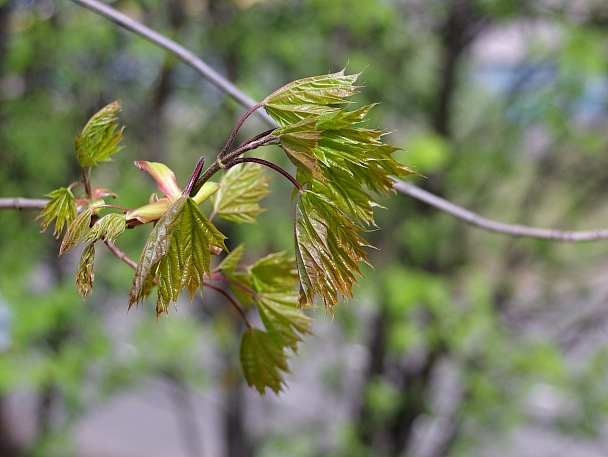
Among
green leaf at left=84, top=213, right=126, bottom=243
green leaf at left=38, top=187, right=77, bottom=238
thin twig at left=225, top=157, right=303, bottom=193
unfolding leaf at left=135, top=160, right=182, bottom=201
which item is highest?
thin twig at left=225, top=157, right=303, bottom=193

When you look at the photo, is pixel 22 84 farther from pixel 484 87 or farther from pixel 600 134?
pixel 600 134

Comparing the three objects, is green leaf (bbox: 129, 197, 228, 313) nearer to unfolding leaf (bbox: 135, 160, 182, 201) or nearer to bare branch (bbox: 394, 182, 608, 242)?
unfolding leaf (bbox: 135, 160, 182, 201)

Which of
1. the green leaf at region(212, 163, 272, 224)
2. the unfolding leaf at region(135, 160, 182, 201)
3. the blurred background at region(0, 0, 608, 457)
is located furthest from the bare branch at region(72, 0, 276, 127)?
the blurred background at region(0, 0, 608, 457)

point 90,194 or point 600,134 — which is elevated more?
point 600,134

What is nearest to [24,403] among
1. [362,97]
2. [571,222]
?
[362,97]

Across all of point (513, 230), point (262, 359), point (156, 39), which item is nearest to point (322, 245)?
point (262, 359)

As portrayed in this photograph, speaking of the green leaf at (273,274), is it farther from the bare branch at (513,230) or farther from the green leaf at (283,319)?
the bare branch at (513,230)
